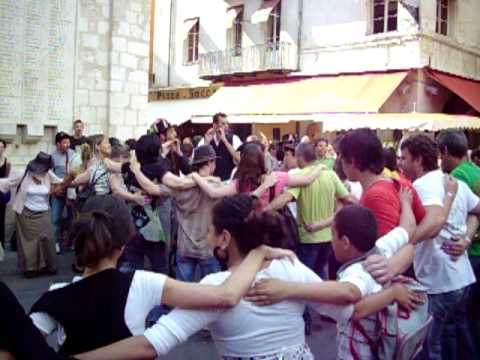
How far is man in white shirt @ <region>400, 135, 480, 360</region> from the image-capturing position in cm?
364

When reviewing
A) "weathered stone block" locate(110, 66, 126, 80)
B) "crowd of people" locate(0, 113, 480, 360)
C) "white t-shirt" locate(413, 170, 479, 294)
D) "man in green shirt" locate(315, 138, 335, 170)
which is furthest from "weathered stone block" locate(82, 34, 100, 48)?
"white t-shirt" locate(413, 170, 479, 294)

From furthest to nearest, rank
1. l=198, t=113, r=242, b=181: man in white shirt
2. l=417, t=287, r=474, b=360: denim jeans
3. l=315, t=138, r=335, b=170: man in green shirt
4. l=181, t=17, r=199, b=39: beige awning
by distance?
l=181, t=17, r=199, b=39: beige awning < l=198, t=113, r=242, b=181: man in white shirt < l=315, t=138, r=335, b=170: man in green shirt < l=417, t=287, r=474, b=360: denim jeans

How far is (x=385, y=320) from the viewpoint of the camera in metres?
2.51

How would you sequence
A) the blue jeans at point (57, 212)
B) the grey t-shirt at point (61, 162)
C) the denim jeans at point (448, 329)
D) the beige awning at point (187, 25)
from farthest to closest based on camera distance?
the beige awning at point (187, 25) → the grey t-shirt at point (61, 162) → the blue jeans at point (57, 212) → the denim jeans at point (448, 329)

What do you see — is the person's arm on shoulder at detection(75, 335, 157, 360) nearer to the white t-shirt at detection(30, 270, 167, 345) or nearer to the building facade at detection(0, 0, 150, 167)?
the white t-shirt at detection(30, 270, 167, 345)

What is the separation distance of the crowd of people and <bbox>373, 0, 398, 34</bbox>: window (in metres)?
14.9

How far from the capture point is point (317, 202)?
5.64m

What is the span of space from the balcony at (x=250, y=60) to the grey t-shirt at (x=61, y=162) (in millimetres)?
12938

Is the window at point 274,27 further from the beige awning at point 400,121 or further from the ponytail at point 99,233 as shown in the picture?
the ponytail at point 99,233

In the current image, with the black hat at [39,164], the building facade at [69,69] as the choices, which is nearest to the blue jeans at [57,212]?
the building facade at [69,69]

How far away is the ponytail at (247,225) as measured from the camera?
2320 mm

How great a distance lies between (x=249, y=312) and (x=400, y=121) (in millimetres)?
13674

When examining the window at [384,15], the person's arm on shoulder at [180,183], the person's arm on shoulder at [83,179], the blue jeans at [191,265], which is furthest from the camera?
the window at [384,15]

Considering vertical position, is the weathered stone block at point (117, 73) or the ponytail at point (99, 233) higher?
the weathered stone block at point (117, 73)
